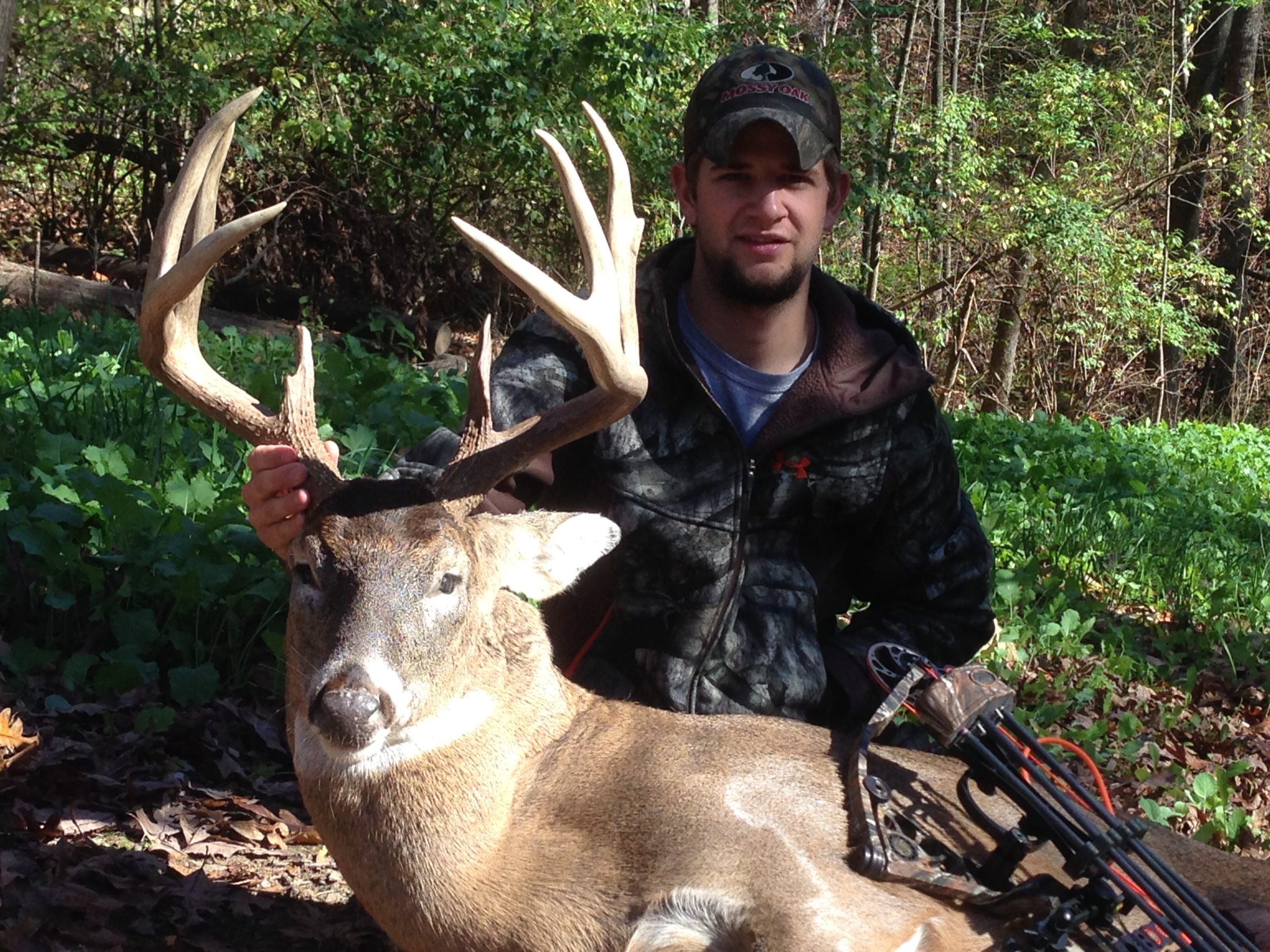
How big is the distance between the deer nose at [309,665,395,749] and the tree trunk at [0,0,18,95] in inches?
178

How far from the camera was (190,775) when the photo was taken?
13.6 feet

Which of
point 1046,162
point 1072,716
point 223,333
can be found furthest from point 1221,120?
point 1072,716

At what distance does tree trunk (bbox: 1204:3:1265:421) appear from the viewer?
1817cm

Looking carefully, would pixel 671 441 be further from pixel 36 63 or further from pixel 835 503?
pixel 36 63

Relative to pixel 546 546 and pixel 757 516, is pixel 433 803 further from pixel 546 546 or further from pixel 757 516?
pixel 757 516

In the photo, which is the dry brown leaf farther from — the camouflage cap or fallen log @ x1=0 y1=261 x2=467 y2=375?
fallen log @ x1=0 y1=261 x2=467 y2=375

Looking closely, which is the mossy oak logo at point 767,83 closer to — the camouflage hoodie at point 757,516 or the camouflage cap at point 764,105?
the camouflage cap at point 764,105

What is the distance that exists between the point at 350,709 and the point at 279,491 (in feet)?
2.05

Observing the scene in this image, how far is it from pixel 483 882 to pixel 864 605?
10.5ft

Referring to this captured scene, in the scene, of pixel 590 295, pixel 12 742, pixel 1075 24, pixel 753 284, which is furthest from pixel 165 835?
pixel 1075 24

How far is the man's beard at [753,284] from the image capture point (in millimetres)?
3920

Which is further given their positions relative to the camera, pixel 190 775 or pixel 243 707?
pixel 243 707

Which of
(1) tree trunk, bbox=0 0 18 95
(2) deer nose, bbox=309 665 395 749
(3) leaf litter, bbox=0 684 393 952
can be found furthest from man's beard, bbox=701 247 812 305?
(1) tree trunk, bbox=0 0 18 95

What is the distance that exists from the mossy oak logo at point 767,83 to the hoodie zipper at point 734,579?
3.37ft
